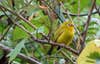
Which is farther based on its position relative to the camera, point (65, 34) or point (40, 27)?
point (65, 34)

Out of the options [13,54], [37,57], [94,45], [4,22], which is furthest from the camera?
[4,22]

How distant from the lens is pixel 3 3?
1276mm

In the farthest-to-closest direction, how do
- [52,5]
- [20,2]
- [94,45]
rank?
[20,2] → [52,5] → [94,45]

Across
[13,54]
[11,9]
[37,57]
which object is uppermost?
[11,9]

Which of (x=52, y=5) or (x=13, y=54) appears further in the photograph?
(x=52, y=5)

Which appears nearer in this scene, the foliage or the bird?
the foliage

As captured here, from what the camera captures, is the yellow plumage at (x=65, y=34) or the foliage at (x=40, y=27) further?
the yellow plumage at (x=65, y=34)

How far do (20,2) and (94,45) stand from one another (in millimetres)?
676

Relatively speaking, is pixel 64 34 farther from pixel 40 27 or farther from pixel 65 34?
pixel 40 27

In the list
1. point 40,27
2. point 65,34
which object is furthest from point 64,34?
point 40,27

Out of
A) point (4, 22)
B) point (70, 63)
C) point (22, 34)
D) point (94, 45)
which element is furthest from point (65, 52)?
point (94, 45)

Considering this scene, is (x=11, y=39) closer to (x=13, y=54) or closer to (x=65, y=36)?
(x=65, y=36)

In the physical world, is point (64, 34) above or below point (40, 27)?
below

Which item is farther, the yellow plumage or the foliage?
the yellow plumage
